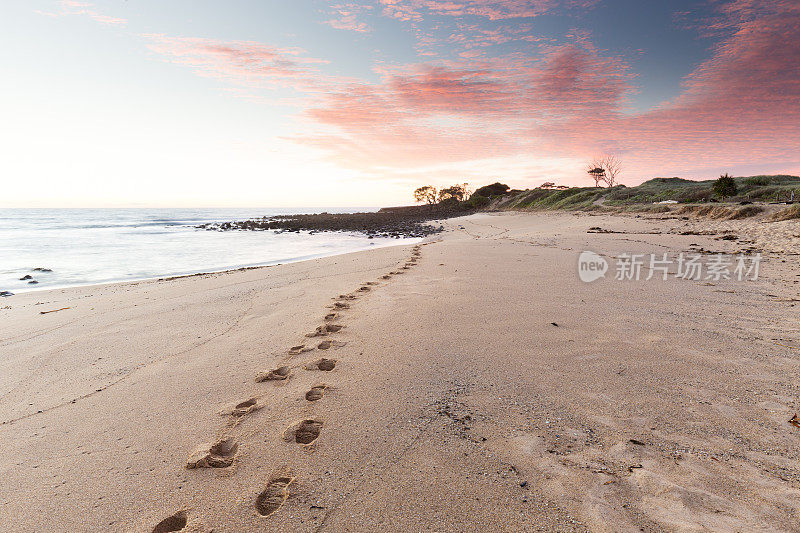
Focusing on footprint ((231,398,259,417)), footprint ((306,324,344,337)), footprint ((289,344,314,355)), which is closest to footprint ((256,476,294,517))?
footprint ((231,398,259,417))

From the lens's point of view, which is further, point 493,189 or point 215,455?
point 493,189

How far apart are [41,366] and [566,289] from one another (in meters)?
6.14

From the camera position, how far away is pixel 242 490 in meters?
1.76

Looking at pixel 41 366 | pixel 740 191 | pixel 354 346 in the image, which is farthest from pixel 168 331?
pixel 740 191

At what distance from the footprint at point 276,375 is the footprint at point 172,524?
1259 millimetres

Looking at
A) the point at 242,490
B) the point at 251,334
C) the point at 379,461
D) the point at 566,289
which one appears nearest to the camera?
the point at 242,490

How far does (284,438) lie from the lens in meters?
2.15

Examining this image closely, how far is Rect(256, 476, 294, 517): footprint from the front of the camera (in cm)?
164

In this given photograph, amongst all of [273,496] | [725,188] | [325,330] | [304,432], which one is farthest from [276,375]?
[725,188]

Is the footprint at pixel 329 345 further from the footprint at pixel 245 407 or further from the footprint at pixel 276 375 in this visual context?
the footprint at pixel 245 407

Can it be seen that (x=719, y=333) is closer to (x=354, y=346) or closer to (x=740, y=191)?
(x=354, y=346)

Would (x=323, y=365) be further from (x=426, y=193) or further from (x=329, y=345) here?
(x=426, y=193)

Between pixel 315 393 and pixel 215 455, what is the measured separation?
758 mm

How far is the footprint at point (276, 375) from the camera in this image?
9.55 feet
